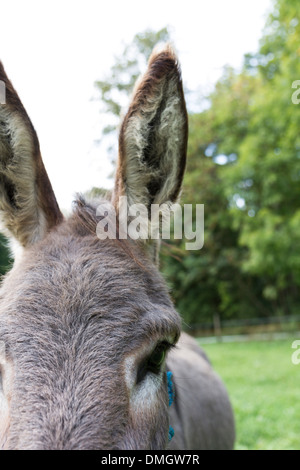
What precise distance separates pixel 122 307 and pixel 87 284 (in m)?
0.18

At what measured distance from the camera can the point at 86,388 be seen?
1.58 metres

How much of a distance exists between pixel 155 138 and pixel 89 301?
1.03 meters

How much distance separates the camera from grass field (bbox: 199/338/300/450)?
19.7ft

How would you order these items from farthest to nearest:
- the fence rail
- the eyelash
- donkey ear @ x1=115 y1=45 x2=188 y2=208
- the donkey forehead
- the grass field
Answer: the fence rail
the grass field
donkey ear @ x1=115 y1=45 x2=188 y2=208
the eyelash
the donkey forehead

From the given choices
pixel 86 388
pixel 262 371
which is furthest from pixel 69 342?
pixel 262 371

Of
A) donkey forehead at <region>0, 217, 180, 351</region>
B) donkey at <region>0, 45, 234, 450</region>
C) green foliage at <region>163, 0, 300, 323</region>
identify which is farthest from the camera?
green foliage at <region>163, 0, 300, 323</region>

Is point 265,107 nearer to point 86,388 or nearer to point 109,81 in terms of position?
point 109,81

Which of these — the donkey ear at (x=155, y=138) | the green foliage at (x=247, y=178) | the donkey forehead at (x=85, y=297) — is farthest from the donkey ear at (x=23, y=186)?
the green foliage at (x=247, y=178)

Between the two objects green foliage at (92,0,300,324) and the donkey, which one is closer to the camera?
the donkey

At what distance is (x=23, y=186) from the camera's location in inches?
90.4

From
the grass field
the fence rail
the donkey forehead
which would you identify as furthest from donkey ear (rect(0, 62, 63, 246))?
the fence rail

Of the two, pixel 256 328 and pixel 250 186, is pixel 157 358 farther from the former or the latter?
pixel 256 328

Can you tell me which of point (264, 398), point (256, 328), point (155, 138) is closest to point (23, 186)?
point (155, 138)

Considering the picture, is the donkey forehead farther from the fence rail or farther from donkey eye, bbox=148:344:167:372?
the fence rail
